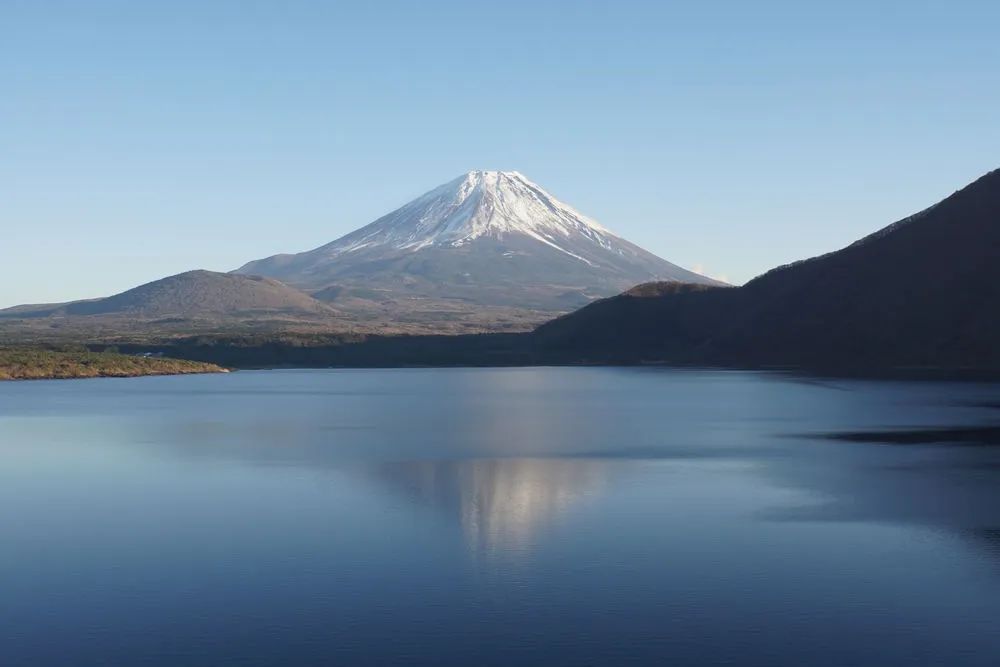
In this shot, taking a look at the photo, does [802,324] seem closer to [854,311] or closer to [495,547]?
[854,311]

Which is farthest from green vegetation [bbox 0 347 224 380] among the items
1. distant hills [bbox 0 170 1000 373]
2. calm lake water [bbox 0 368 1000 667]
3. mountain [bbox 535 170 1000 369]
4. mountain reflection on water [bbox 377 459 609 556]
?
mountain reflection on water [bbox 377 459 609 556]

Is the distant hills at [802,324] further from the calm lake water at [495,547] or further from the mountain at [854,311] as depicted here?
the calm lake water at [495,547]

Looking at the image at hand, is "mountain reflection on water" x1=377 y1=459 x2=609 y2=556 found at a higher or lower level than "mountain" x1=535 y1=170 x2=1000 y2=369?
lower

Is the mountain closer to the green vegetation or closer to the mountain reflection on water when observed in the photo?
the green vegetation

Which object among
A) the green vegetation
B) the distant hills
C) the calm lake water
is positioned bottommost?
the calm lake water

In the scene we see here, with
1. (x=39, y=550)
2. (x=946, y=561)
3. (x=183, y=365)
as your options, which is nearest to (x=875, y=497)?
(x=946, y=561)

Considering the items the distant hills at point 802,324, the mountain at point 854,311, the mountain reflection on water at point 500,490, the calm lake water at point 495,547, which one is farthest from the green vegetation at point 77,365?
the mountain reflection on water at point 500,490

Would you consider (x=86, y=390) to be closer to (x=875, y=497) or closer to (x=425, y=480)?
Answer: (x=425, y=480)

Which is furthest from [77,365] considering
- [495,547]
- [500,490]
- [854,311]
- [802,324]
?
[495,547]
